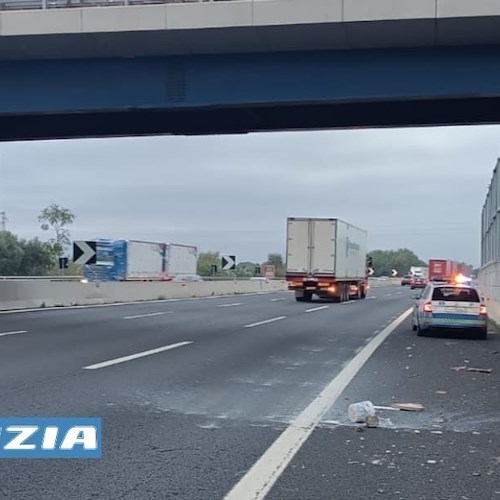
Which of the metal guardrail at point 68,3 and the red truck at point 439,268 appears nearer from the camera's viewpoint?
the metal guardrail at point 68,3

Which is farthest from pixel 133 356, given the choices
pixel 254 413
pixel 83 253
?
pixel 83 253

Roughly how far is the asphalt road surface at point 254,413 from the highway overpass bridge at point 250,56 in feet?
18.1

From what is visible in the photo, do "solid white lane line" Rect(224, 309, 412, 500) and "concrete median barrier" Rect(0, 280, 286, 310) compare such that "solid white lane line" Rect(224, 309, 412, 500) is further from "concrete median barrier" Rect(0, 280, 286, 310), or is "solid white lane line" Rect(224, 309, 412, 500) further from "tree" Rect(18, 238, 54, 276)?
"tree" Rect(18, 238, 54, 276)

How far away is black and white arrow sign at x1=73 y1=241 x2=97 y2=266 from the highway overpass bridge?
40.8 ft

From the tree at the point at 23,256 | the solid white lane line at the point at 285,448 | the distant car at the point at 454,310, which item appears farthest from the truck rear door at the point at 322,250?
the tree at the point at 23,256

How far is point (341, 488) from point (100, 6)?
1301 centimetres

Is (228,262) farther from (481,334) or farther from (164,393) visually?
(164,393)

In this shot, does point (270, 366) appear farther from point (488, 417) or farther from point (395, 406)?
point (488, 417)

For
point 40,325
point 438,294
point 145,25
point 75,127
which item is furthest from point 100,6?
point 438,294

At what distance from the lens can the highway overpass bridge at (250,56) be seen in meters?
14.9

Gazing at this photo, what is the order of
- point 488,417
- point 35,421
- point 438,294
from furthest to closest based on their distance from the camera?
point 438,294
point 488,417
point 35,421

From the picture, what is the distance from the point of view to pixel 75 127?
21.2 m

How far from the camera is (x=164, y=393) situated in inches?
372

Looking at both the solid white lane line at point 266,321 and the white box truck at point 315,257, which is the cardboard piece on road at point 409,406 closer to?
the solid white lane line at point 266,321
